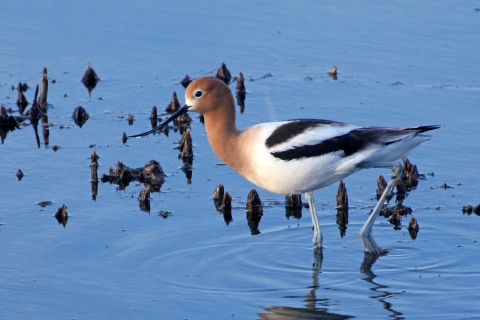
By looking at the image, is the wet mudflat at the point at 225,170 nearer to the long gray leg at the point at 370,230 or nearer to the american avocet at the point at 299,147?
the long gray leg at the point at 370,230

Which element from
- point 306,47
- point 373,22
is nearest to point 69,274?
point 306,47

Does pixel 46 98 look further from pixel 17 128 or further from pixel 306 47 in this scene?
pixel 306 47

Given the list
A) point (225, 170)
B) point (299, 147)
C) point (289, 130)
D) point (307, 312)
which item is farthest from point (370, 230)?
point (225, 170)

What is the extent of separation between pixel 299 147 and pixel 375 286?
121cm

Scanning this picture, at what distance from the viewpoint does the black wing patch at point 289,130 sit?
726 cm

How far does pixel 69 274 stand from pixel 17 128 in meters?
3.54

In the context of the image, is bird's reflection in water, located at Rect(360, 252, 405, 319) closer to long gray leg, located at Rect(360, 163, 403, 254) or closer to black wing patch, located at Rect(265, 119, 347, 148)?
long gray leg, located at Rect(360, 163, 403, 254)

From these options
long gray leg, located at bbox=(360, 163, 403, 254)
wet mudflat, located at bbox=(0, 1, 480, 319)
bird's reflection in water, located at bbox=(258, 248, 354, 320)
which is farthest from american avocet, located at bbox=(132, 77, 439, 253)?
bird's reflection in water, located at bbox=(258, 248, 354, 320)

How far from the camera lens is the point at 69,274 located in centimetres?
693

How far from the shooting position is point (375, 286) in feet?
22.7

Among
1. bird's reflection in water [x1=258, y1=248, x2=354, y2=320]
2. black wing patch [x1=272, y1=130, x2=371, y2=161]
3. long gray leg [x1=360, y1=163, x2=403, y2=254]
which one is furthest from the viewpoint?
long gray leg [x1=360, y1=163, x2=403, y2=254]

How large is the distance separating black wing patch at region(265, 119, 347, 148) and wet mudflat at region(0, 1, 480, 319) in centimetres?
92

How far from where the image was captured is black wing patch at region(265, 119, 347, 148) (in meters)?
7.26

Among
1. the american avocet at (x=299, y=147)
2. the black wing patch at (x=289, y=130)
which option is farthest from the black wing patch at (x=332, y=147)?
the black wing patch at (x=289, y=130)
